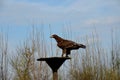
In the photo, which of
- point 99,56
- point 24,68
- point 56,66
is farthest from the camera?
point 99,56

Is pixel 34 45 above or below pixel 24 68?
above

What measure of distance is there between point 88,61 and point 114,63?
1.72 ft

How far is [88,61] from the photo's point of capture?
6.31 m

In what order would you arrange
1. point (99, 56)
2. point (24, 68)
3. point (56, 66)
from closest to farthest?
point (56, 66)
point (24, 68)
point (99, 56)

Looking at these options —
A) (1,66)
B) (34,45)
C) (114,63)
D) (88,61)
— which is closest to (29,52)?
(34,45)

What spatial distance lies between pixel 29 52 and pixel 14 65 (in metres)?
0.35

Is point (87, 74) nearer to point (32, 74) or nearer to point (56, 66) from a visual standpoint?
point (32, 74)

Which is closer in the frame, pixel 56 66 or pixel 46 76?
pixel 56 66

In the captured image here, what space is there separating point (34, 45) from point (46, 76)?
23.7 inches

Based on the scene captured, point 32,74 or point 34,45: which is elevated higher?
point 34,45

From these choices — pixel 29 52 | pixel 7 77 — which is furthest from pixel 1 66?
pixel 29 52

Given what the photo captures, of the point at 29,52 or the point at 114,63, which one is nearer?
the point at 29,52

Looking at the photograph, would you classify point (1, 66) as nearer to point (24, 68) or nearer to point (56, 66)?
point (24, 68)

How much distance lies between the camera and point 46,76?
6.03 m
